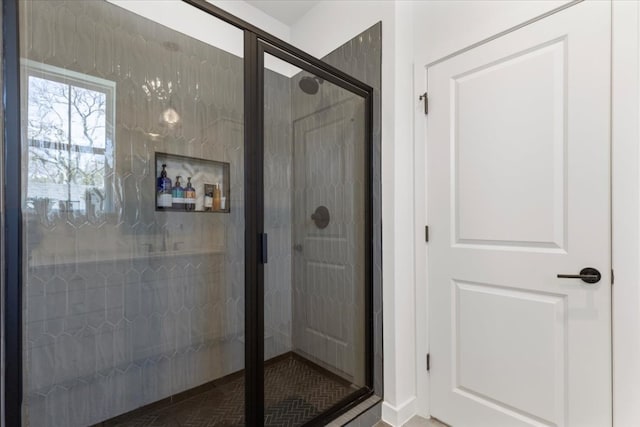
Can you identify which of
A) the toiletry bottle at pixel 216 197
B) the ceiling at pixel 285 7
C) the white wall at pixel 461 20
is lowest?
the toiletry bottle at pixel 216 197

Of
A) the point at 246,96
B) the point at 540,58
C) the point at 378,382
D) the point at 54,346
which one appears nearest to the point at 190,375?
the point at 54,346

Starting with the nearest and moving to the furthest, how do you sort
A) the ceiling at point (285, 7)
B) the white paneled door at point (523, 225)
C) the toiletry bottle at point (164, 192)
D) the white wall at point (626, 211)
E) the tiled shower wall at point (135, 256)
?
1. the white wall at point (626, 211)
2. the white paneled door at point (523, 225)
3. the tiled shower wall at point (135, 256)
4. the toiletry bottle at point (164, 192)
5. the ceiling at point (285, 7)

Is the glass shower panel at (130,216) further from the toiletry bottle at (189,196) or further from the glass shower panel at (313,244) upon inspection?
the glass shower panel at (313,244)

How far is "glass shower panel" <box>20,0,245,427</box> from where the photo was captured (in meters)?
1.40

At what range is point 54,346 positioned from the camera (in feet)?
4.80

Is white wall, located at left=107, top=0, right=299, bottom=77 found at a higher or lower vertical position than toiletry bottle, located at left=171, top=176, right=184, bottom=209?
higher

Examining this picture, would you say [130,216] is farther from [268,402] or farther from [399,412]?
[399,412]

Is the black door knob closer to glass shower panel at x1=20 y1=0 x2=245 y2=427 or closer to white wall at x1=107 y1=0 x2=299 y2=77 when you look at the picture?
glass shower panel at x1=20 y1=0 x2=245 y2=427

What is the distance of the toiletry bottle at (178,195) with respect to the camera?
180cm

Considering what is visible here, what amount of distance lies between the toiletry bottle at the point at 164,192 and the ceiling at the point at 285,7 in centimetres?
155

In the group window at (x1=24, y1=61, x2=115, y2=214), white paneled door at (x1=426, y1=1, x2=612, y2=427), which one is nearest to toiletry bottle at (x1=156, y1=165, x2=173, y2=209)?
window at (x1=24, y1=61, x2=115, y2=214)

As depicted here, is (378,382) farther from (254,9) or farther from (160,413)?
(254,9)

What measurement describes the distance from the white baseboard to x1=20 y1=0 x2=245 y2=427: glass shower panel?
852 mm

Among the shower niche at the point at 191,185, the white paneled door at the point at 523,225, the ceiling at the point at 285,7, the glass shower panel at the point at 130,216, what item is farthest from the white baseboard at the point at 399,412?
the ceiling at the point at 285,7
